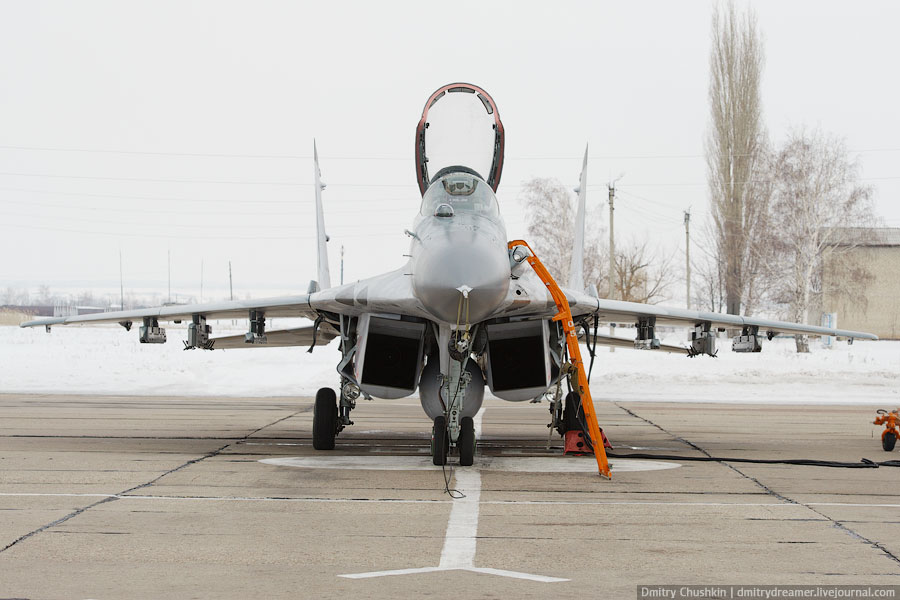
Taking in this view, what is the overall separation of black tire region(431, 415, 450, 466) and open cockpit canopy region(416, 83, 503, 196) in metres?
2.99

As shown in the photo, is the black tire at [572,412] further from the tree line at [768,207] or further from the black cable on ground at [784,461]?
the tree line at [768,207]

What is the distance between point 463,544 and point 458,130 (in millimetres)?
6259

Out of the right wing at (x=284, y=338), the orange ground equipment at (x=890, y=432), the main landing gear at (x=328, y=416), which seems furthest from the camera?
the right wing at (x=284, y=338)

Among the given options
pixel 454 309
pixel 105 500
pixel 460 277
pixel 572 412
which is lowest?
pixel 572 412

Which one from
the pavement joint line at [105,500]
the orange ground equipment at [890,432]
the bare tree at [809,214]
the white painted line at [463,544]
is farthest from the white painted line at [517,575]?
the bare tree at [809,214]

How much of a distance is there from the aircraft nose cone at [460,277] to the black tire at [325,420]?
3.00 m

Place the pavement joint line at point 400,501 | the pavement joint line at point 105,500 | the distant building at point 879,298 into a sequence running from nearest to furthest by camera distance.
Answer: the pavement joint line at point 105,500
the pavement joint line at point 400,501
the distant building at point 879,298

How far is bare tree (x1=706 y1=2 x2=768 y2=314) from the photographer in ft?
148

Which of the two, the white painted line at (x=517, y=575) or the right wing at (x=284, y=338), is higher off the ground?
the right wing at (x=284, y=338)

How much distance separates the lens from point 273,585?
4980 mm

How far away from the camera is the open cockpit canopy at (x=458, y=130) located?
11109 millimetres

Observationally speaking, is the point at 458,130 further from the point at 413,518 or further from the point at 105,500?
the point at 105,500

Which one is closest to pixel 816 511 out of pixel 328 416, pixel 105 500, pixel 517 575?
pixel 517 575

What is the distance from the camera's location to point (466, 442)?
983 centimetres
